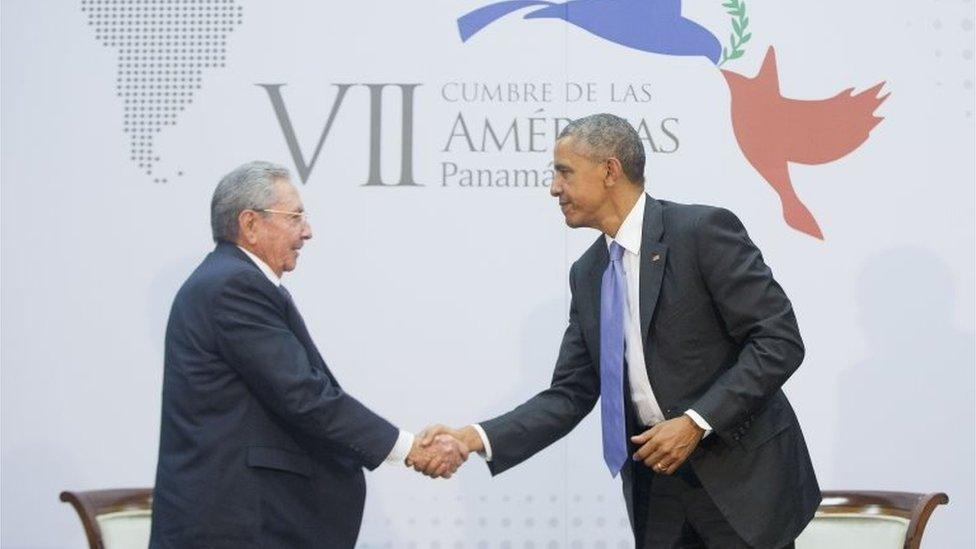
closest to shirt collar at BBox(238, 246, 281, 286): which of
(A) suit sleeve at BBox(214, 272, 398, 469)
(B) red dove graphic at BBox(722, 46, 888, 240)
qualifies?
(A) suit sleeve at BBox(214, 272, 398, 469)

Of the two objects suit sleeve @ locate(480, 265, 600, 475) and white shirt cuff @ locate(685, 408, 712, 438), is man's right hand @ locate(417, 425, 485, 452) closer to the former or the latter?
suit sleeve @ locate(480, 265, 600, 475)

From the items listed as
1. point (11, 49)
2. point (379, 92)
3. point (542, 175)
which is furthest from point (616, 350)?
point (11, 49)

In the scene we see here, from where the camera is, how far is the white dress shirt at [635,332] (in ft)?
10.4

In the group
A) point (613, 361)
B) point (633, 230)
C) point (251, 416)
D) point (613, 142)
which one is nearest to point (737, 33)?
point (613, 142)

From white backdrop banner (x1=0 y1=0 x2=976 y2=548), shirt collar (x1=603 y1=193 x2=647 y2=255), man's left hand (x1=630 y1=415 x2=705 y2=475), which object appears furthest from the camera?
white backdrop banner (x1=0 y1=0 x2=976 y2=548)

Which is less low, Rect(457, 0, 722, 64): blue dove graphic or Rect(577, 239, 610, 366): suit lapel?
Rect(457, 0, 722, 64): blue dove graphic

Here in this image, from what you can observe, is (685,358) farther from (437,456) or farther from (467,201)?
(467,201)

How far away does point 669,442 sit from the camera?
2992mm

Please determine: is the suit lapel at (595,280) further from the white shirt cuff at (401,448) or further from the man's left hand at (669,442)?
the white shirt cuff at (401,448)

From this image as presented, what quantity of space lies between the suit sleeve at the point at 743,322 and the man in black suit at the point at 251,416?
88 cm

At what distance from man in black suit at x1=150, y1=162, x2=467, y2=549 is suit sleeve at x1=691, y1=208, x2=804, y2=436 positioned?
0.88 meters

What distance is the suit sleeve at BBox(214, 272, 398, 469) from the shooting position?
318cm

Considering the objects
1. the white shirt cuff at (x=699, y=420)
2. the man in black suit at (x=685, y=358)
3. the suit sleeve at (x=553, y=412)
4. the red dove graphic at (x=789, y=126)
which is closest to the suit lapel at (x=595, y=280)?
the man in black suit at (x=685, y=358)

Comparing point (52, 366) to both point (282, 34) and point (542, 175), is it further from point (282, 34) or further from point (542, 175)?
point (542, 175)
